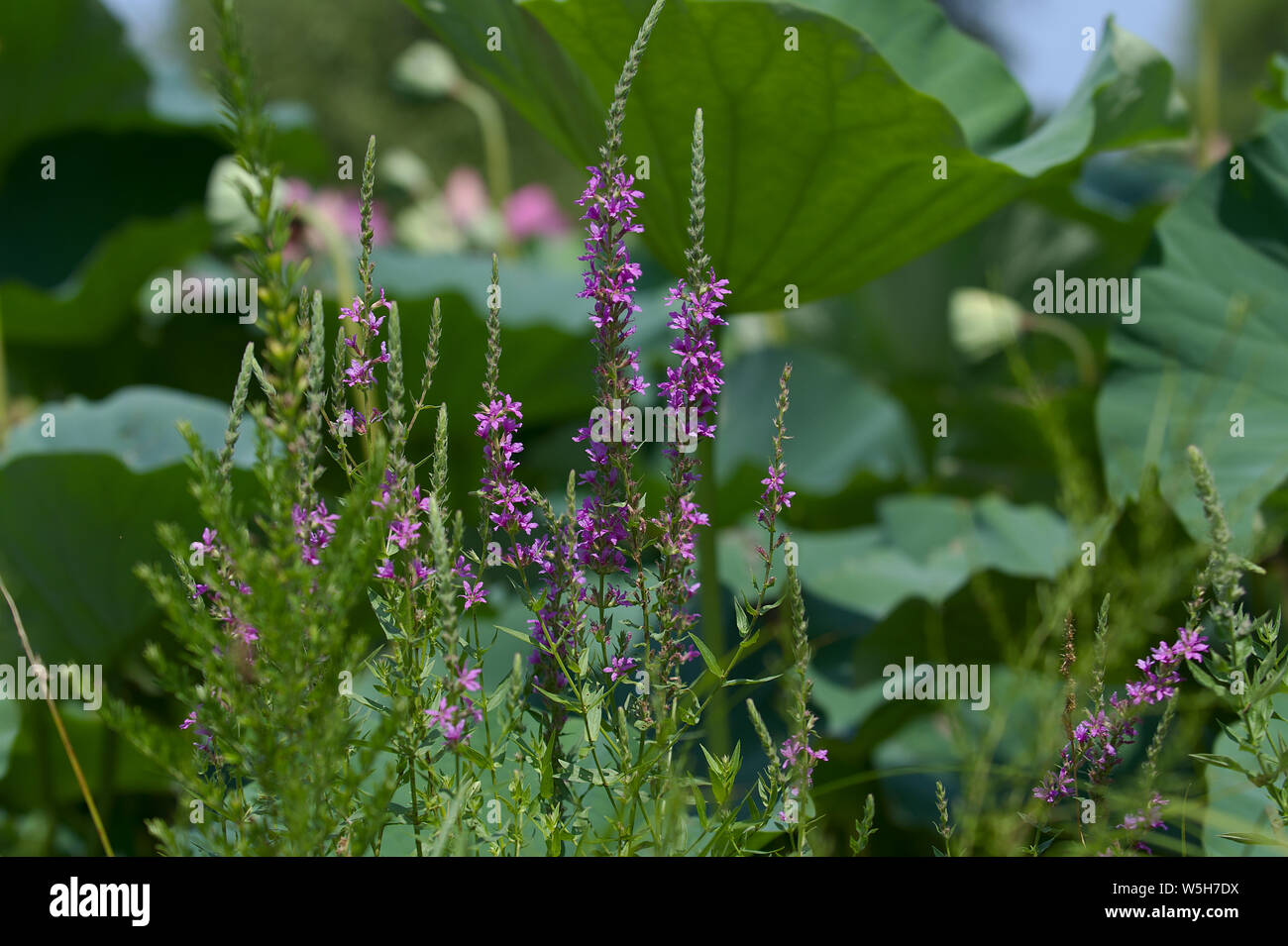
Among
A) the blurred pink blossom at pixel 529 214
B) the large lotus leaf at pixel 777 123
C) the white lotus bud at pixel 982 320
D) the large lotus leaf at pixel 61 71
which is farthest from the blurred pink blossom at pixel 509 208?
the large lotus leaf at pixel 777 123

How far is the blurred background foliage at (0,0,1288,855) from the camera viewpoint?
0.98 m

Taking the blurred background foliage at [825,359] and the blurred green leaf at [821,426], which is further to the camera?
the blurred green leaf at [821,426]

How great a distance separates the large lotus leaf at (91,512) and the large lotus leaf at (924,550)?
86 cm

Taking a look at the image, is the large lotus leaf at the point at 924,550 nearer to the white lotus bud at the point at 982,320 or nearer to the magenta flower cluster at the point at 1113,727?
the white lotus bud at the point at 982,320

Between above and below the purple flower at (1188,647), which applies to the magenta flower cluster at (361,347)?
above

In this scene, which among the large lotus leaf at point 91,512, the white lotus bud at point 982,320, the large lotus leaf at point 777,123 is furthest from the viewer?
the white lotus bud at point 982,320

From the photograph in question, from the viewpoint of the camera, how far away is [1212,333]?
1.20 m

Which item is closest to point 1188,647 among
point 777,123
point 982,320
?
point 777,123

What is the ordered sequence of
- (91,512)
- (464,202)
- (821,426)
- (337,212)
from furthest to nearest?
1. (464,202)
2. (337,212)
3. (821,426)
4. (91,512)

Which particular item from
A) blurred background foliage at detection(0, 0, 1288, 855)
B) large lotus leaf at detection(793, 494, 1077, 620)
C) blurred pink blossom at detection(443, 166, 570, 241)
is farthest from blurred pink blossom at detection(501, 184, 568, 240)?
large lotus leaf at detection(793, 494, 1077, 620)

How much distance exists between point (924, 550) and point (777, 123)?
0.92 metres

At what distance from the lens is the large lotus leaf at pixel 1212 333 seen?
1154 mm

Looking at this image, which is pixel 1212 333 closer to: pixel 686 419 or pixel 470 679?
pixel 686 419
